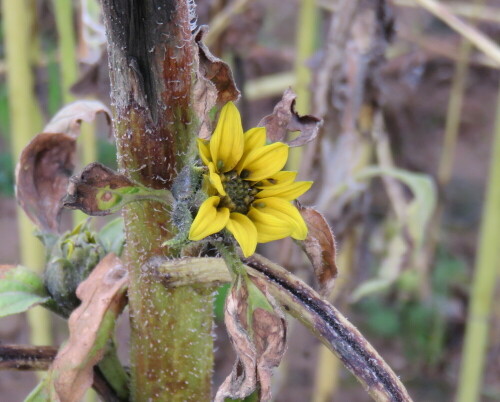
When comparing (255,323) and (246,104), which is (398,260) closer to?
(246,104)

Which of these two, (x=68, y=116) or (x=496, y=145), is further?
(x=496, y=145)

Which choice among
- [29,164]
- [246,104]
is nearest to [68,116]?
[29,164]

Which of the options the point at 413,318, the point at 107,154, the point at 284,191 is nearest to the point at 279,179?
the point at 284,191

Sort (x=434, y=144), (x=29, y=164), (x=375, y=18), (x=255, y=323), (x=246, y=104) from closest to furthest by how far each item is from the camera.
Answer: (x=255, y=323), (x=29, y=164), (x=375, y=18), (x=246, y=104), (x=434, y=144)

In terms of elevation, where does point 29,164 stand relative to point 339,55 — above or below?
below

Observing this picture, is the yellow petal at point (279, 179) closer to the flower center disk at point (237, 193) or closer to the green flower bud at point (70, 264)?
the flower center disk at point (237, 193)

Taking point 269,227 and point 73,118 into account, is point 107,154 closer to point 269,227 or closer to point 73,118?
point 73,118

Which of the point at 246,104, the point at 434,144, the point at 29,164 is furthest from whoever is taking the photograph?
the point at 434,144
